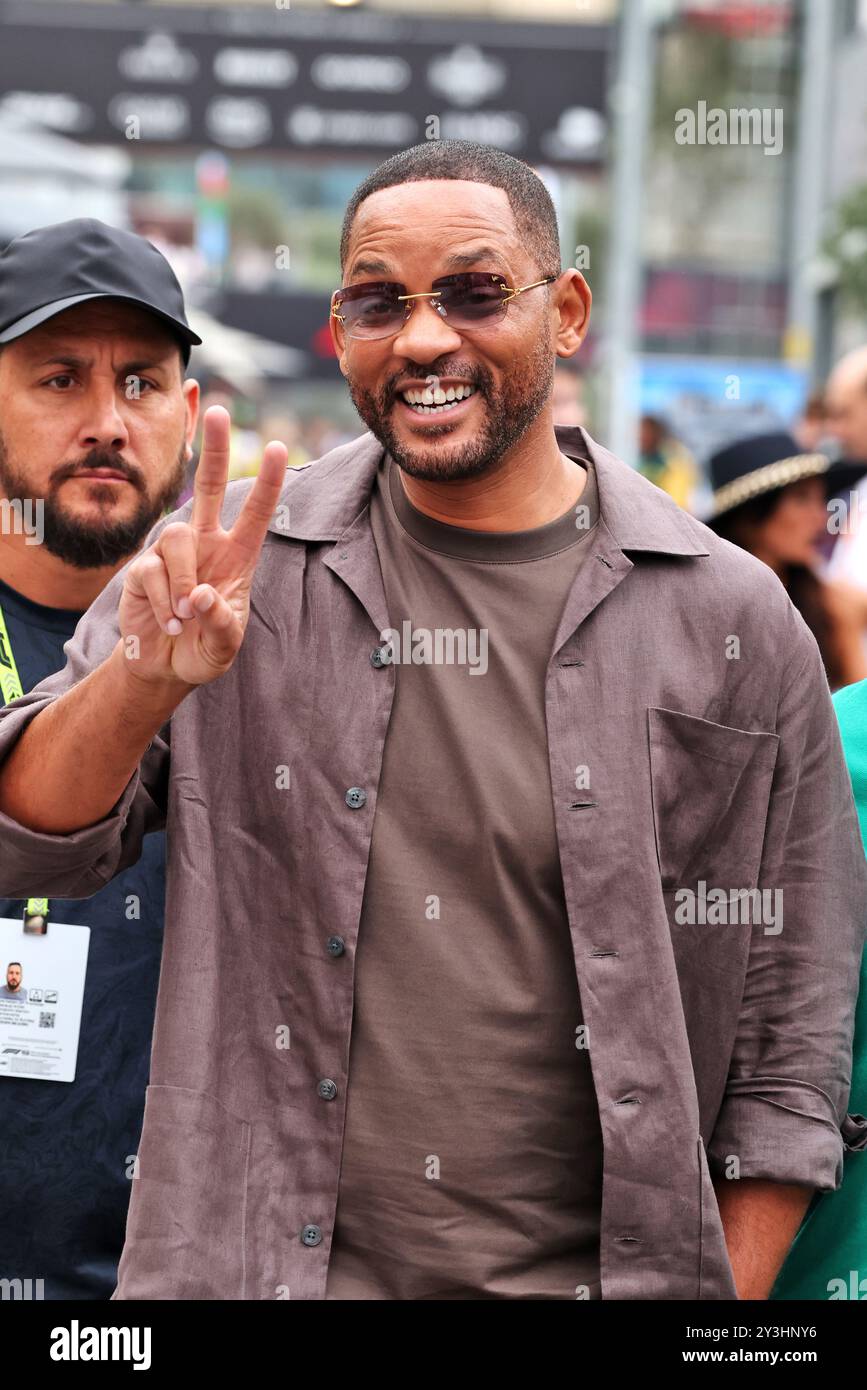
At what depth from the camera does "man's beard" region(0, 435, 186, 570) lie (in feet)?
10.7

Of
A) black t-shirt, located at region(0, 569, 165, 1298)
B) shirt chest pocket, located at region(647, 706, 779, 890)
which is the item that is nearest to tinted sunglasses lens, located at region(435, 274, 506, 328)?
shirt chest pocket, located at region(647, 706, 779, 890)

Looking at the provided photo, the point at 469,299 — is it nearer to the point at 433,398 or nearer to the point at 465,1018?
the point at 433,398

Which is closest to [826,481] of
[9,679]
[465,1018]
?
[9,679]

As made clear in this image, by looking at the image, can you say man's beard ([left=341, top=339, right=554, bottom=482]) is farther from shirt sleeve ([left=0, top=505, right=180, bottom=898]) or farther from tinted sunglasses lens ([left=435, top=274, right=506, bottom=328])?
shirt sleeve ([left=0, top=505, right=180, bottom=898])

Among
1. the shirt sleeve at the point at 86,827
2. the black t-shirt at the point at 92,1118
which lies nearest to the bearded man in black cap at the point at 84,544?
the black t-shirt at the point at 92,1118

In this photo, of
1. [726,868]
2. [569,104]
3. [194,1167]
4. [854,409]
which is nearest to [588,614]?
[726,868]

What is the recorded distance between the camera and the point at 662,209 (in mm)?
34500

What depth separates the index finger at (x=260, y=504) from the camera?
2.31 metres

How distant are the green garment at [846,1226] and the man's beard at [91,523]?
4.04 ft

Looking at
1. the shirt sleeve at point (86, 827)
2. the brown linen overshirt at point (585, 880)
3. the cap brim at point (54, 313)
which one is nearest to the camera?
the shirt sleeve at point (86, 827)

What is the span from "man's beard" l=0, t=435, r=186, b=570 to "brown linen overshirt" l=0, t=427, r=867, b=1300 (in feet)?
1.91

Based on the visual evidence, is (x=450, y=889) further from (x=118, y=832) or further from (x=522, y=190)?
(x=522, y=190)

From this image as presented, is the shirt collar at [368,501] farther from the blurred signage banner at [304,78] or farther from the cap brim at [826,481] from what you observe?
the blurred signage banner at [304,78]
